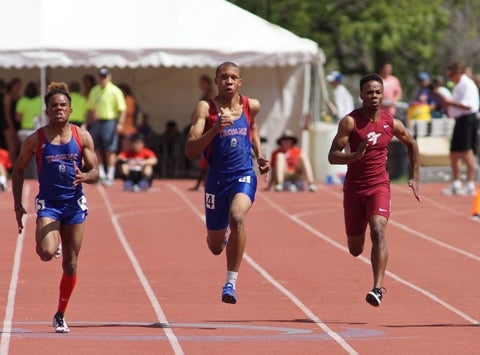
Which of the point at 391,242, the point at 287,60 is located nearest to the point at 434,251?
the point at 391,242

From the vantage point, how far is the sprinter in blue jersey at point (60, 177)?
10023 mm

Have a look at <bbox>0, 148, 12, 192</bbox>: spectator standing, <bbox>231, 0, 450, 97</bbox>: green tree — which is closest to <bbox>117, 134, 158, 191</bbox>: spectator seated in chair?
<bbox>0, 148, 12, 192</bbox>: spectator standing

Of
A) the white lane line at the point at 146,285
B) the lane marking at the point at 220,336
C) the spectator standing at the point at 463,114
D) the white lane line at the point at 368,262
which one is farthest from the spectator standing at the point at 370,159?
the spectator standing at the point at 463,114

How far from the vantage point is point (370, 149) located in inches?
439

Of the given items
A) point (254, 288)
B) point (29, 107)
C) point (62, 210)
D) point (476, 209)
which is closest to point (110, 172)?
point (29, 107)

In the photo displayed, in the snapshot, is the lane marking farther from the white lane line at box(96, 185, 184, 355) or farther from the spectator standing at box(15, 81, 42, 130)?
the spectator standing at box(15, 81, 42, 130)

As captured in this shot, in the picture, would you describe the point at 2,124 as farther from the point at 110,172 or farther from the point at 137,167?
the point at 137,167

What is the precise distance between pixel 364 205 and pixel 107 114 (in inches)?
529

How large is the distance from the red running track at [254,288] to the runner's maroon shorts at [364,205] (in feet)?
2.14

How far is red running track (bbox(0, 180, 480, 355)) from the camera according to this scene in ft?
32.0

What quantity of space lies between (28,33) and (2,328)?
53.1 ft

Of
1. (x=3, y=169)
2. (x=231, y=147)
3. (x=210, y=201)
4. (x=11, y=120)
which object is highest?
(x=231, y=147)

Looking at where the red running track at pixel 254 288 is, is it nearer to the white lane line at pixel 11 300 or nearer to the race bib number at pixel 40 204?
the white lane line at pixel 11 300

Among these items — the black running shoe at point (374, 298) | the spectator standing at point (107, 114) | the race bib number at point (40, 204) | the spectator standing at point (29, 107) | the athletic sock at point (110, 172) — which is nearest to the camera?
the race bib number at point (40, 204)
